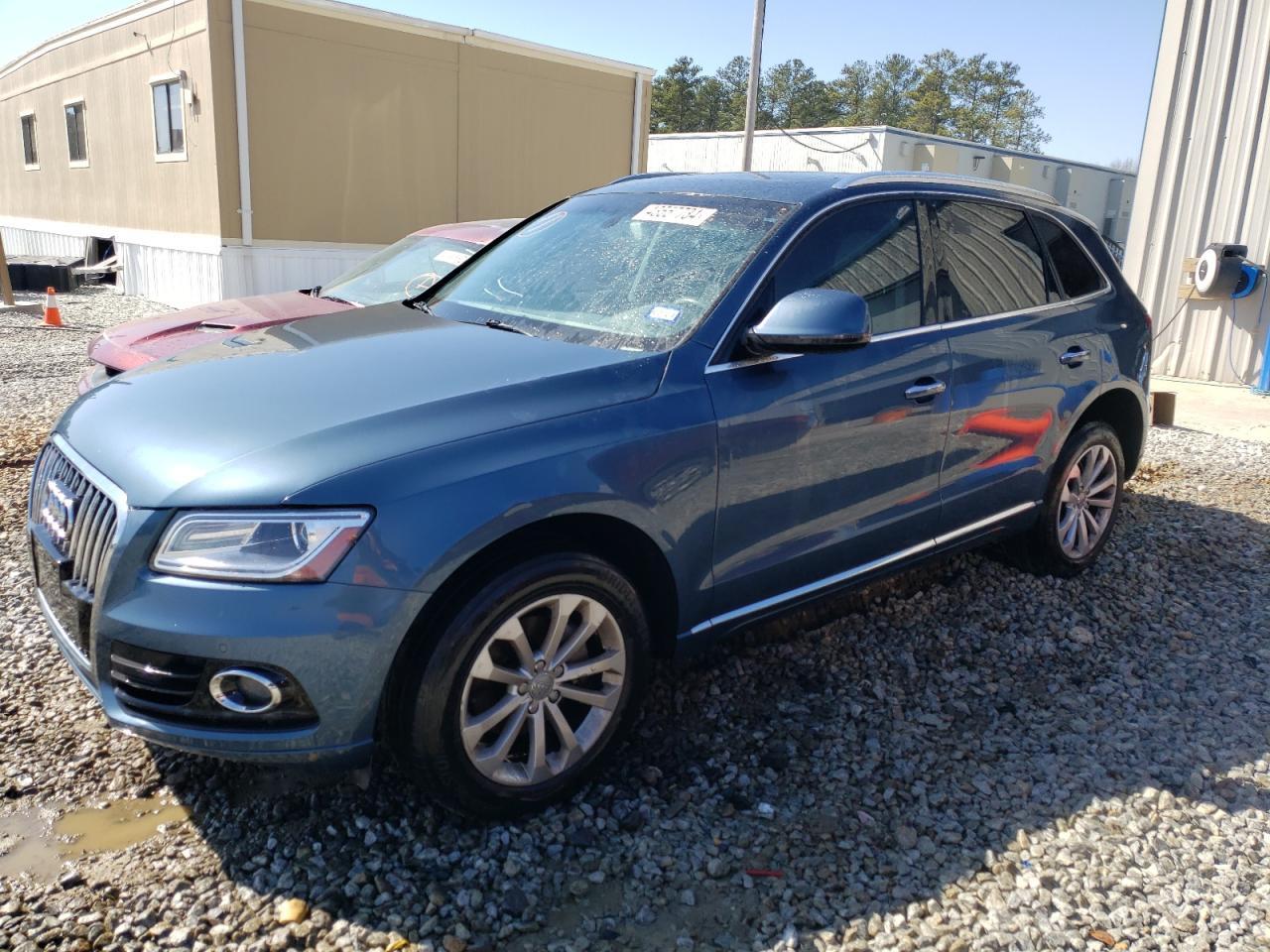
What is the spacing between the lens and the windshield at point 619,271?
3174mm

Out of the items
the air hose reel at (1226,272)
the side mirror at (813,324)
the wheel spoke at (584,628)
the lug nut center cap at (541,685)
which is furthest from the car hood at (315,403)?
the air hose reel at (1226,272)

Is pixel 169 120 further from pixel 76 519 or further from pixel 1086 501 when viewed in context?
pixel 1086 501

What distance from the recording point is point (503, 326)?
336 centimetres

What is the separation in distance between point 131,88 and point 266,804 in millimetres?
15892

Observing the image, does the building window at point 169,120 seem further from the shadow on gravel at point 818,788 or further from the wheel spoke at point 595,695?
the wheel spoke at point 595,695

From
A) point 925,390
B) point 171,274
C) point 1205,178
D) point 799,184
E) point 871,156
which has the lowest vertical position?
point 171,274

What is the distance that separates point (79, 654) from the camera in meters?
2.55

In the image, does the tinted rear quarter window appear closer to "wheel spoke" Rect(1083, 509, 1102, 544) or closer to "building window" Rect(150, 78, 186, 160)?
"wheel spoke" Rect(1083, 509, 1102, 544)

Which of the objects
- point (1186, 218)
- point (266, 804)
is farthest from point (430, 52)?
point (266, 804)

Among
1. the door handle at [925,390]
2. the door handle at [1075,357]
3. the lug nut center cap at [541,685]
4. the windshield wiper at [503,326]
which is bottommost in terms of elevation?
the lug nut center cap at [541,685]

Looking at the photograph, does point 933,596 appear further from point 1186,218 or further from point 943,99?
point 943,99

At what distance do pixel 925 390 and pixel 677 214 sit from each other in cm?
112

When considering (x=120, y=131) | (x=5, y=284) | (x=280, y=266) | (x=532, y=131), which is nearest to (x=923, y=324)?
(x=280, y=266)

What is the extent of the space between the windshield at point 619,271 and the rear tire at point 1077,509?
1979mm
